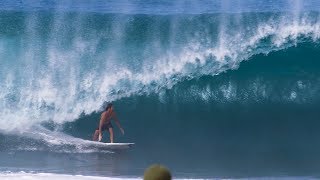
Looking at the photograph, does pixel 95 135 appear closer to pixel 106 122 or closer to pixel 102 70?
pixel 106 122

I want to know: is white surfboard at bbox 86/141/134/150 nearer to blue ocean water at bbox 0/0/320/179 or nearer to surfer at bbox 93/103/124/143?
blue ocean water at bbox 0/0/320/179

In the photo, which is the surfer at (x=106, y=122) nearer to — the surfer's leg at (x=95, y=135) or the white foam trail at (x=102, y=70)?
the surfer's leg at (x=95, y=135)

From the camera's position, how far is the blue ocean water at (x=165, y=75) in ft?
65.4

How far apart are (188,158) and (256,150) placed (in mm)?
1831

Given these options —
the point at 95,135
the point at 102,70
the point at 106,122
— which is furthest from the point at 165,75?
the point at 95,135

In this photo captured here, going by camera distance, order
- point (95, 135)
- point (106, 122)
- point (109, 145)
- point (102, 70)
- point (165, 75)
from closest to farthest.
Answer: point (109, 145)
point (95, 135)
point (106, 122)
point (165, 75)
point (102, 70)

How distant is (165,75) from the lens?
909 inches

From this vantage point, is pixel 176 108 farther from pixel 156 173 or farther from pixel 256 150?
pixel 156 173

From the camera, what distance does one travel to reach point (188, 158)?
17469 mm

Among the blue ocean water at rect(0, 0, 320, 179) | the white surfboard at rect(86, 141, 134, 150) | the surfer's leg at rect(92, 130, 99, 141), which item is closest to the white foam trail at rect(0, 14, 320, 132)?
the blue ocean water at rect(0, 0, 320, 179)

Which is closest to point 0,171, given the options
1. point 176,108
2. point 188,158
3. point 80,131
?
point 188,158

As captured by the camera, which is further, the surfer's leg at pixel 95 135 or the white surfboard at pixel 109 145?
the surfer's leg at pixel 95 135

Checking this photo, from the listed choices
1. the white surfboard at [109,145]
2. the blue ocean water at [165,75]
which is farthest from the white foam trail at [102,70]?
the white surfboard at [109,145]

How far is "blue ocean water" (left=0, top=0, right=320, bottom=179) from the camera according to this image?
19938 mm
